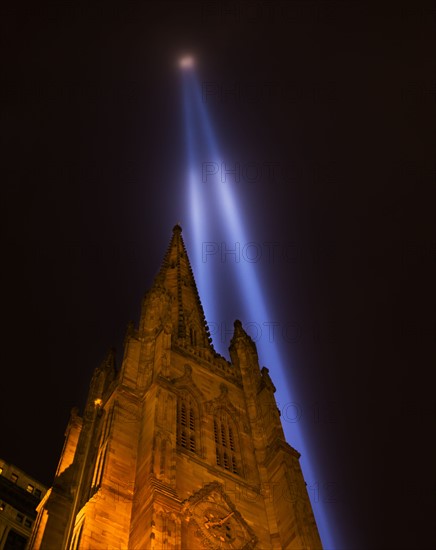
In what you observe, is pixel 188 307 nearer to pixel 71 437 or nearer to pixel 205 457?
pixel 71 437

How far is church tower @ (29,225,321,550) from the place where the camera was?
21047 millimetres

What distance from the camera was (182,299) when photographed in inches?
1844

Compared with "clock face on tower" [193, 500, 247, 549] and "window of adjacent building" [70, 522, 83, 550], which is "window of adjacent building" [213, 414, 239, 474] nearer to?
"clock face on tower" [193, 500, 247, 549]

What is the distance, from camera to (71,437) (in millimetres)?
31703

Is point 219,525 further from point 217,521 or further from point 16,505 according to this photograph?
point 16,505

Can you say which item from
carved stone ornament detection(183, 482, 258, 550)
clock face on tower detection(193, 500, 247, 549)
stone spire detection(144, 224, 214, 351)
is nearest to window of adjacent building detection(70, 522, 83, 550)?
carved stone ornament detection(183, 482, 258, 550)

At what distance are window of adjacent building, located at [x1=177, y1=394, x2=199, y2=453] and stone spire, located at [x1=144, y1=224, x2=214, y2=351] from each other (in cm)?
594

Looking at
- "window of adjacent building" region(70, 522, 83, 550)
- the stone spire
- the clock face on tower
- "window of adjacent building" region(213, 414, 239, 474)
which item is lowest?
"window of adjacent building" region(70, 522, 83, 550)

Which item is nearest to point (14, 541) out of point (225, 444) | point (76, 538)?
point (225, 444)

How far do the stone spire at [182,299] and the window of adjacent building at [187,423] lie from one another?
594 cm

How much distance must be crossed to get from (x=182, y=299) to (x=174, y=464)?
24.0m

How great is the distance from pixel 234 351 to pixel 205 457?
13.7 metres

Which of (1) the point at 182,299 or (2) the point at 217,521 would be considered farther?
(1) the point at 182,299

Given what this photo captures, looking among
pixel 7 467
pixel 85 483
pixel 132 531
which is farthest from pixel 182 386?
pixel 7 467
